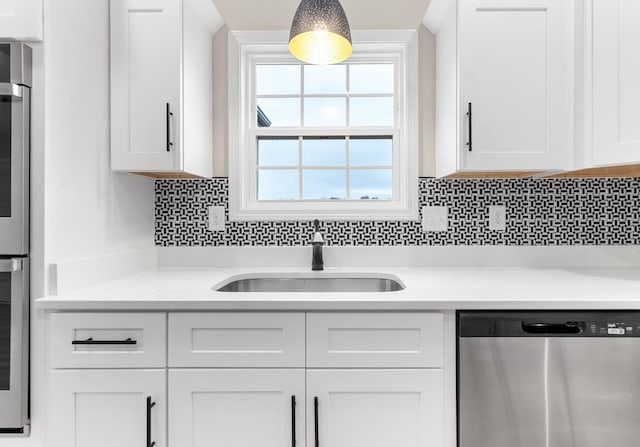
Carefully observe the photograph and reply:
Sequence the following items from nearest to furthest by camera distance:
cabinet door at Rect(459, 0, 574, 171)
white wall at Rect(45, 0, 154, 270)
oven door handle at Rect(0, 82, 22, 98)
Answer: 1. oven door handle at Rect(0, 82, 22, 98)
2. white wall at Rect(45, 0, 154, 270)
3. cabinet door at Rect(459, 0, 574, 171)

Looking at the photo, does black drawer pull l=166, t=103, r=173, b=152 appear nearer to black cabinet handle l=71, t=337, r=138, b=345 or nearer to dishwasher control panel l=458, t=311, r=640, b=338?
black cabinet handle l=71, t=337, r=138, b=345

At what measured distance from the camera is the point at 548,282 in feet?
5.25

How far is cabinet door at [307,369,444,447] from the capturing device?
4.30 ft

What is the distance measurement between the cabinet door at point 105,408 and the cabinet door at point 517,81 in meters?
1.53

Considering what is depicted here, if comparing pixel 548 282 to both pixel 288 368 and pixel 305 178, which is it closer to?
pixel 288 368

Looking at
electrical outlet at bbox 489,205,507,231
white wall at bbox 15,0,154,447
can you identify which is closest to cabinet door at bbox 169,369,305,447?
white wall at bbox 15,0,154,447

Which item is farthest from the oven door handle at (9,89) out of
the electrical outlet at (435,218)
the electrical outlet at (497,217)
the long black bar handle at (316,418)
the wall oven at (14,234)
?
the electrical outlet at (497,217)

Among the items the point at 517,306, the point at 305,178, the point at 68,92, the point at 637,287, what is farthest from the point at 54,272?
the point at 637,287

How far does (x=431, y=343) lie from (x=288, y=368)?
0.49 metres

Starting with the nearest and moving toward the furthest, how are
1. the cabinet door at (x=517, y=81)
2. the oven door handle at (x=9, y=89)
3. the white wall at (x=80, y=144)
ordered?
1. the oven door handle at (x=9, y=89)
2. the white wall at (x=80, y=144)
3. the cabinet door at (x=517, y=81)

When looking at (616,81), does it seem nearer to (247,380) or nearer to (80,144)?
(247,380)

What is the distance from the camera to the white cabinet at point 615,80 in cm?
144

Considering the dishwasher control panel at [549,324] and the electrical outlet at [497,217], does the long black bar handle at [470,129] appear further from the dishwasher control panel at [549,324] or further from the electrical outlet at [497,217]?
the dishwasher control panel at [549,324]

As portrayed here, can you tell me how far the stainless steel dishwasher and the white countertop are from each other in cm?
5
